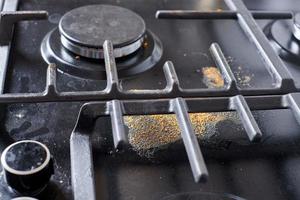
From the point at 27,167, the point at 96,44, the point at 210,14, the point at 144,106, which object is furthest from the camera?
the point at 210,14

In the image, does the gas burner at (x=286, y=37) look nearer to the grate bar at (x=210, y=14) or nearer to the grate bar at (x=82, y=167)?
the grate bar at (x=210, y=14)

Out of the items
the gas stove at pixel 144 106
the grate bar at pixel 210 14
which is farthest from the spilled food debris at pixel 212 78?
the grate bar at pixel 210 14

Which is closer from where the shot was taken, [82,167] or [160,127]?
[82,167]

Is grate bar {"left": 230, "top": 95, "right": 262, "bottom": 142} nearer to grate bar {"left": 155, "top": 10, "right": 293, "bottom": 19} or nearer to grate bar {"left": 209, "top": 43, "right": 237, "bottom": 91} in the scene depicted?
grate bar {"left": 209, "top": 43, "right": 237, "bottom": 91}

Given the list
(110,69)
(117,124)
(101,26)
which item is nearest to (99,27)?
(101,26)

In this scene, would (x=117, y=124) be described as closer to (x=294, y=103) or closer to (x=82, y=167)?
(x=82, y=167)

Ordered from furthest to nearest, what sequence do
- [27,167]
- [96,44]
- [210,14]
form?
[210,14] < [96,44] < [27,167]

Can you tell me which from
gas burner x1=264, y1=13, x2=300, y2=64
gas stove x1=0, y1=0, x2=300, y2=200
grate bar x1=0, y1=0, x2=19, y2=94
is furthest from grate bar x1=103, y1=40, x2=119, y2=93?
gas burner x1=264, y1=13, x2=300, y2=64
